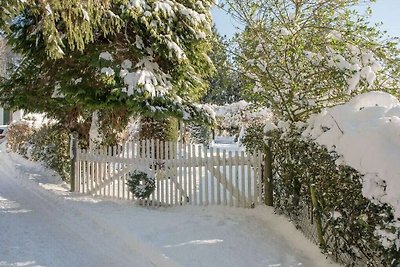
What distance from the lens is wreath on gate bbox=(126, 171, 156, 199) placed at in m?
7.25

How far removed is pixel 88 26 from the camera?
5.31m

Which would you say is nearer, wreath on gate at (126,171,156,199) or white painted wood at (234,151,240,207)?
white painted wood at (234,151,240,207)

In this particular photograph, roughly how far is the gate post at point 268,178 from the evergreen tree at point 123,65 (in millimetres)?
3221

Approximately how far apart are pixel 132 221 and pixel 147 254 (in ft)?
4.41

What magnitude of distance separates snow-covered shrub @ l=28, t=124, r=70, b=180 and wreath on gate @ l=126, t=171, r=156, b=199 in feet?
11.4

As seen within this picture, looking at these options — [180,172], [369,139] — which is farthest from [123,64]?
[369,139]

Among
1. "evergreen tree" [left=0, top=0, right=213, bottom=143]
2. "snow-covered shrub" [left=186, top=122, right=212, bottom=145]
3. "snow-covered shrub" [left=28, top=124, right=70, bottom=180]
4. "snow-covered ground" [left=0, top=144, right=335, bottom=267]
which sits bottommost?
"snow-covered ground" [left=0, top=144, right=335, bottom=267]

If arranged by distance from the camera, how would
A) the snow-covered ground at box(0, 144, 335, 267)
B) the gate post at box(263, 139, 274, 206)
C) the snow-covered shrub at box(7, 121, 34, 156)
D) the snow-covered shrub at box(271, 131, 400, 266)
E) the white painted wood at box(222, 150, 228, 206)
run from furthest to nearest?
the snow-covered shrub at box(7, 121, 34, 156) → the white painted wood at box(222, 150, 228, 206) → the gate post at box(263, 139, 274, 206) → the snow-covered ground at box(0, 144, 335, 267) → the snow-covered shrub at box(271, 131, 400, 266)

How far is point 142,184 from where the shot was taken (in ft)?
23.9

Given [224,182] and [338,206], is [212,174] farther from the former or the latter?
[338,206]

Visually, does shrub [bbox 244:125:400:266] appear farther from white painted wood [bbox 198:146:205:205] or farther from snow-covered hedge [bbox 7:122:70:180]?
snow-covered hedge [bbox 7:122:70:180]

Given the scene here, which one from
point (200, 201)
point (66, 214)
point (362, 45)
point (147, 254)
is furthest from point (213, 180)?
point (362, 45)

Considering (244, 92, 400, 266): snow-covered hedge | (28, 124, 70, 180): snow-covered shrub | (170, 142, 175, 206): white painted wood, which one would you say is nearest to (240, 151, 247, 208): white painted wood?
(244, 92, 400, 266): snow-covered hedge

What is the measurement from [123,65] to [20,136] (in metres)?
9.06
